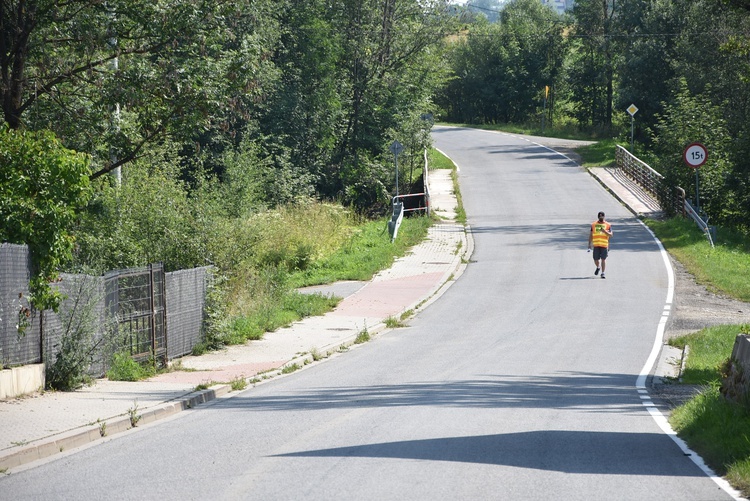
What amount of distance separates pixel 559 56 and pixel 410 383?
72.2m

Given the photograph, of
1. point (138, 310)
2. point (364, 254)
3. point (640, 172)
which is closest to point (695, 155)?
point (364, 254)

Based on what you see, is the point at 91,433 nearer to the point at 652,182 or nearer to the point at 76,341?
the point at 76,341

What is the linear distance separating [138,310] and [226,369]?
1.79 m

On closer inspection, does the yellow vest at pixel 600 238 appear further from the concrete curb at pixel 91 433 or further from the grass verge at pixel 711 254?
the concrete curb at pixel 91 433

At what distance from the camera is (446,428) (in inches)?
389

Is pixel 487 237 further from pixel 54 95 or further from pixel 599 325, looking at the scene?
pixel 54 95

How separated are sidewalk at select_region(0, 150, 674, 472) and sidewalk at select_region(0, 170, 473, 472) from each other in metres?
0.01

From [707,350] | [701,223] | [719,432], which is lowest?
[707,350]

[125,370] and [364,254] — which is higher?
[364,254]

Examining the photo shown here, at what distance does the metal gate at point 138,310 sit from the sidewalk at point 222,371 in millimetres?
659

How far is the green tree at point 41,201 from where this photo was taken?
11.9 meters

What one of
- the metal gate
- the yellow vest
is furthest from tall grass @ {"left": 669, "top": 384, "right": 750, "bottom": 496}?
the yellow vest

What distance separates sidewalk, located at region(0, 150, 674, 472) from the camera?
9555 mm

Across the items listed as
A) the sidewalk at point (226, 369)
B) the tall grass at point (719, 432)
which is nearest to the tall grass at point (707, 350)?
the sidewalk at point (226, 369)
